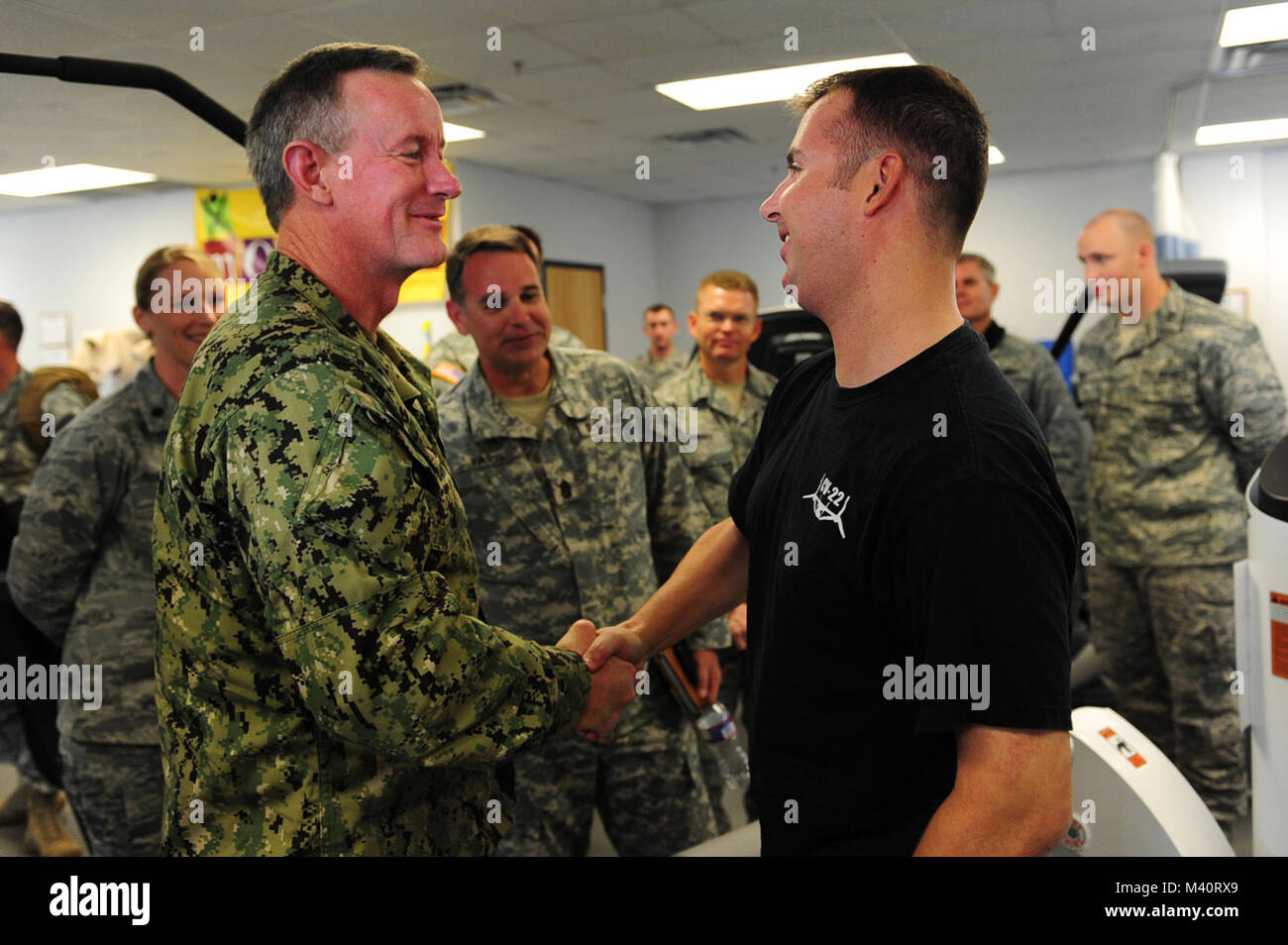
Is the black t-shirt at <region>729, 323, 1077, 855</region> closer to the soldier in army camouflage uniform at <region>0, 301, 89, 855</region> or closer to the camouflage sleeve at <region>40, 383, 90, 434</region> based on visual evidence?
the soldier in army camouflage uniform at <region>0, 301, 89, 855</region>

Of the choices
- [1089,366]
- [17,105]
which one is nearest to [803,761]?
[1089,366]

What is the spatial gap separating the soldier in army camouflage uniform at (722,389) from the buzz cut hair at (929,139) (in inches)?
81.5

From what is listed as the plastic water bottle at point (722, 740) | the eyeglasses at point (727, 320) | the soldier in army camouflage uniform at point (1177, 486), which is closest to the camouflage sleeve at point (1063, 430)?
the soldier in army camouflage uniform at point (1177, 486)

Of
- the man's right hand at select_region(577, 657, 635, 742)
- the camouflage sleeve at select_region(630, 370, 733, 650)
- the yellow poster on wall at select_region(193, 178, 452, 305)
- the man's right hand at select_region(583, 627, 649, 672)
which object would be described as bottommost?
the man's right hand at select_region(577, 657, 635, 742)

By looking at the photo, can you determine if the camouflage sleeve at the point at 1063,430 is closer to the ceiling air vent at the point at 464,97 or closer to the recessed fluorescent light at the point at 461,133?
the ceiling air vent at the point at 464,97

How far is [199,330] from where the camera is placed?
2426mm

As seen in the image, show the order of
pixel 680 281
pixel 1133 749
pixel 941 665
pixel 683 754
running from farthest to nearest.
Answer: pixel 680 281
pixel 683 754
pixel 1133 749
pixel 941 665

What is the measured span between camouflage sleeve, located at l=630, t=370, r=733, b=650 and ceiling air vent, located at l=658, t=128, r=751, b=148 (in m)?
5.57

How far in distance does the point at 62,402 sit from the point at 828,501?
3.28m

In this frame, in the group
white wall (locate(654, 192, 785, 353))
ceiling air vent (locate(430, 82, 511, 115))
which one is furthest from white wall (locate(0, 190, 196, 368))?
white wall (locate(654, 192, 785, 353))

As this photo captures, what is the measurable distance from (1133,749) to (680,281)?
33.2 feet

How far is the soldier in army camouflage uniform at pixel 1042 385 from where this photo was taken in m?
3.68

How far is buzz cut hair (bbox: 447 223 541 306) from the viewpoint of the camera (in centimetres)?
242
